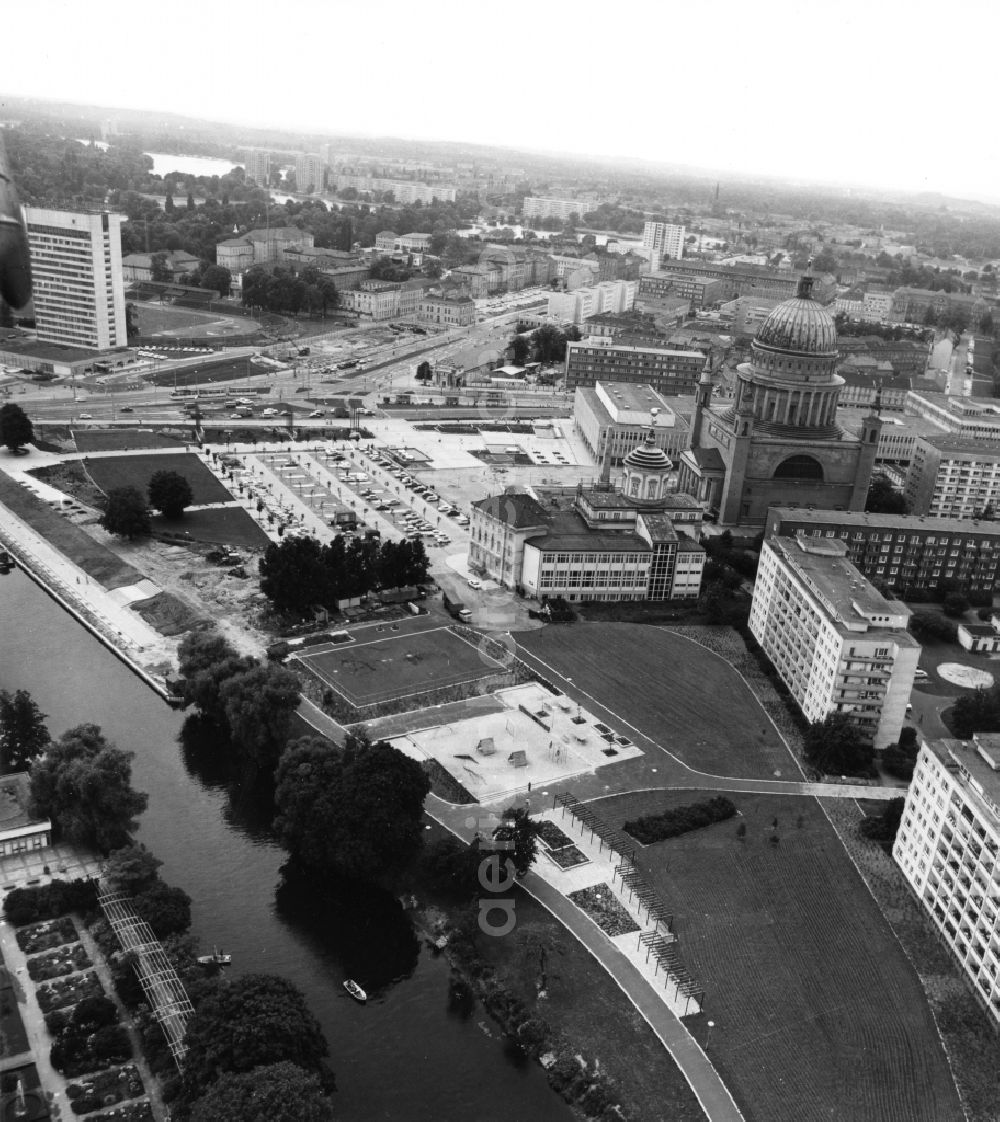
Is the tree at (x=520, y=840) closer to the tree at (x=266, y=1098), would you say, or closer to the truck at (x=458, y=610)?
the tree at (x=266, y=1098)

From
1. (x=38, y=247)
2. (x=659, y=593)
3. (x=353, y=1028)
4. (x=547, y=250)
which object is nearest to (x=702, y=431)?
(x=659, y=593)

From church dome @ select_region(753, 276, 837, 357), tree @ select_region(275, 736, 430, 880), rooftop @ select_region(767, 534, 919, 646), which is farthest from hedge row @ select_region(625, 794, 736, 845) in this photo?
church dome @ select_region(753, 276, 837, 357)

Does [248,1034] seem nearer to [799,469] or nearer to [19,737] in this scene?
[19,737]

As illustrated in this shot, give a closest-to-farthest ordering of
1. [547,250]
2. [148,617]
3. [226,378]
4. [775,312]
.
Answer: [148,617] < [775,312] < [226,378] < [547,250]

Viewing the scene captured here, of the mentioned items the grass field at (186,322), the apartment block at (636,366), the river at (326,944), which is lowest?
the river at (326,944)

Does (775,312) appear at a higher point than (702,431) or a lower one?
higher

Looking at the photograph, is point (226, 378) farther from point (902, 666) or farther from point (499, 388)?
point (902, 666)

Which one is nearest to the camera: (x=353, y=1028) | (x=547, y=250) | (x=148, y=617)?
(x=353, y=1028)

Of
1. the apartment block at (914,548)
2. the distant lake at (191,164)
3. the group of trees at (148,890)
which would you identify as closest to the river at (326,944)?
the group of trees at (148,890)
